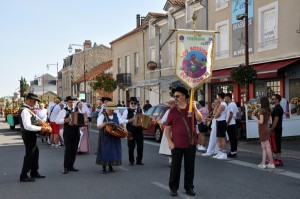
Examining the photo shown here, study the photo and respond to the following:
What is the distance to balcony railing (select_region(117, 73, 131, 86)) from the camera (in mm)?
38500

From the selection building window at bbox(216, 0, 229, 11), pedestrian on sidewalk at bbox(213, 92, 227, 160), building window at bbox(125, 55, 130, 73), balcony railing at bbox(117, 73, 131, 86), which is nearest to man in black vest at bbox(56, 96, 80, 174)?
pedestrian on sidewalk at bbox(213, 92, 227, 160)

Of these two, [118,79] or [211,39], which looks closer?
[211,39]

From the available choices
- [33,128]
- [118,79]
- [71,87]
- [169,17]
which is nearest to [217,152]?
[33,128]

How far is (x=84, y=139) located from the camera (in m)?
13.0

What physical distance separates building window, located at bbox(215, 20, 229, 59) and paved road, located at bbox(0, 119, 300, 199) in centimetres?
1233

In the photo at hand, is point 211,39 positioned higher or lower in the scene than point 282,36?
lower

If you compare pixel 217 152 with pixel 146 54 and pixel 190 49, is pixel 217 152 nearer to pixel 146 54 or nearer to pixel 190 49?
pixel 190 49

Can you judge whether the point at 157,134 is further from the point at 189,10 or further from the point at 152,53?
the point at 152,53

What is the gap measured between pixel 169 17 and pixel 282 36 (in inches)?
497

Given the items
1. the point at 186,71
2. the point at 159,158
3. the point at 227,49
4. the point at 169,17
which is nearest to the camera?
the point at 186,71

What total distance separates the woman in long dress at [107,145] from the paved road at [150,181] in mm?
284

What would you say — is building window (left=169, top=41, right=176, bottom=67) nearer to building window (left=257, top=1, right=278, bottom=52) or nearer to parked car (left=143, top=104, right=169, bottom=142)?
building window (left=257, top=1, right=278, bottom=52)

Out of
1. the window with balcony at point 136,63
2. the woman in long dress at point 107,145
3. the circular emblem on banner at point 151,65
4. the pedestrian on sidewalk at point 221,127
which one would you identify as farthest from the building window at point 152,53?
the woman in long dress at point 107,145

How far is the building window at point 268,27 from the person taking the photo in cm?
1908
